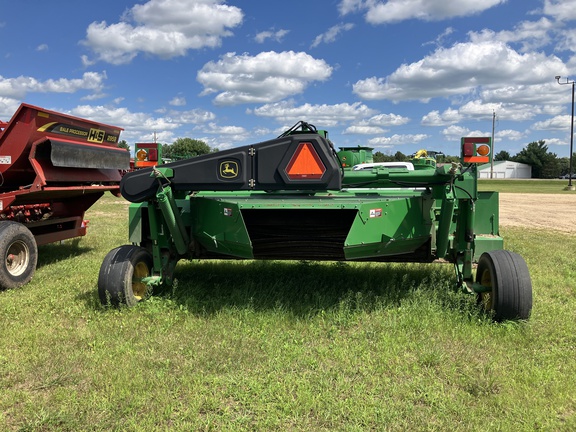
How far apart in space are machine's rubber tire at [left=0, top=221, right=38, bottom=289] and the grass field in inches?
7.9

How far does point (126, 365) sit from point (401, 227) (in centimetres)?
230

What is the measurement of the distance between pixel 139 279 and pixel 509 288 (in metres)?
3.15

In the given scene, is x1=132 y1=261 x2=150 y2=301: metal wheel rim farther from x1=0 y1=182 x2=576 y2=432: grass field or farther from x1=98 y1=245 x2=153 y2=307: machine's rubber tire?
x1=0 y1=182 x2=576 y2=432: grass field

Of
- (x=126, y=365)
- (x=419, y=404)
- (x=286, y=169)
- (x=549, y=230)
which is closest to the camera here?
(x=419, y=404)

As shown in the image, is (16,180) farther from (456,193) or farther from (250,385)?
(456,193)

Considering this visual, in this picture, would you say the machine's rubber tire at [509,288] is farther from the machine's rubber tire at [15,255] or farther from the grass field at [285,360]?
the machine's rubber tire at [15,255]

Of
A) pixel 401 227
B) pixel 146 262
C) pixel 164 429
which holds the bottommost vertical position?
pixel 164 429

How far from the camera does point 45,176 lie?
227 inches

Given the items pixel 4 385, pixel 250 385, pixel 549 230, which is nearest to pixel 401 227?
pixel 250 385

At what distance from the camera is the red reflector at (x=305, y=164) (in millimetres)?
3576

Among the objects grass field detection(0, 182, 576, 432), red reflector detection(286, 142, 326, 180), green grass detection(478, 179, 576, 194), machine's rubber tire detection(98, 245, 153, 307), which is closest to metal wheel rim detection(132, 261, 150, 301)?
machine's rubber tire detection(98, 245, 153, 307)

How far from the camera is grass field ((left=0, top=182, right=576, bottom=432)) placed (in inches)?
97.5

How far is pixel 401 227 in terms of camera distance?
12.4ft

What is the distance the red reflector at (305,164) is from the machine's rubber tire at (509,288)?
5.18 ft
